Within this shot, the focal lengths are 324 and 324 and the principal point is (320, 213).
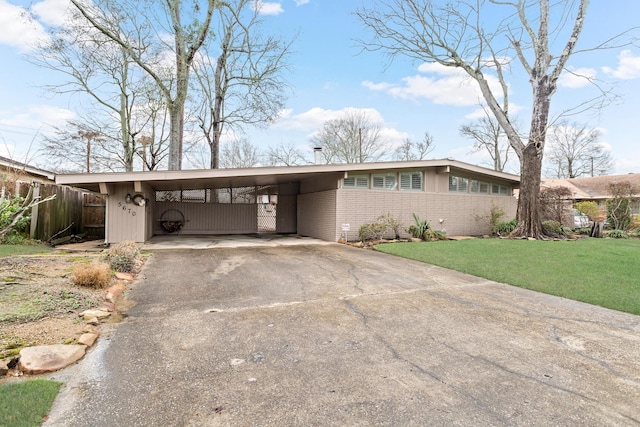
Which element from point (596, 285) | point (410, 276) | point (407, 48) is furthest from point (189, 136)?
point (596, 285)

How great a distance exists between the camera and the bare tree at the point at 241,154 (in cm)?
2953

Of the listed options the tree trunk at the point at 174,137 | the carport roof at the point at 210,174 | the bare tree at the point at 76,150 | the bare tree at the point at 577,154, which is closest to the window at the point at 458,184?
the carport roof at the point at 210,174

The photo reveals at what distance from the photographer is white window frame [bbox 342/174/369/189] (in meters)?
11.5

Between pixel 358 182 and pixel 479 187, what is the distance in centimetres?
630

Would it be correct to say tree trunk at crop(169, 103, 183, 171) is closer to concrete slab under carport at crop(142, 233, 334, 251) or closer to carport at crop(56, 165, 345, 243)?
carport at crop(56, 165, 345, 243)

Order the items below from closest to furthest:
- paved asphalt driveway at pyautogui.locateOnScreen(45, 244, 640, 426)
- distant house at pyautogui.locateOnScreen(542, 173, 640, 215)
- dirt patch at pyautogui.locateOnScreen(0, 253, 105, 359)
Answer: paved asphalt driveway at pyautogui.locateOnScreen(45, 244, 640, 426)
dirt patch at pyautogui.locateOnScreen(0, 253, 105, 359)
distant house at pyautogui.locateOnScreen(542, 173, 640, 215)

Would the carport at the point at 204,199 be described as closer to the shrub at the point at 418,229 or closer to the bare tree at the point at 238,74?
the shrub at the point at 418,229

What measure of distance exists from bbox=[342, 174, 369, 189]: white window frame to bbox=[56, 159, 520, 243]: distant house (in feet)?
0.12

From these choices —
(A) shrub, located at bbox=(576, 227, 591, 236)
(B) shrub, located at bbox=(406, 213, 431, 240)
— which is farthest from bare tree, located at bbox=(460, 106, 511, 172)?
(B) shrub, located at bbox=(406, 213, 431, 240)

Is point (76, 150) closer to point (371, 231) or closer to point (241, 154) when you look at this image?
point (241, 154)

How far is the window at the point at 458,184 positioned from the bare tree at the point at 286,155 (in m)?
16.9

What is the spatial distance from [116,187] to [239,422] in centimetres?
990

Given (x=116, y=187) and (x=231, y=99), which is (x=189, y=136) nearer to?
(x=231, y=99)

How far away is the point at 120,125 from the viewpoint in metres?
18.4
